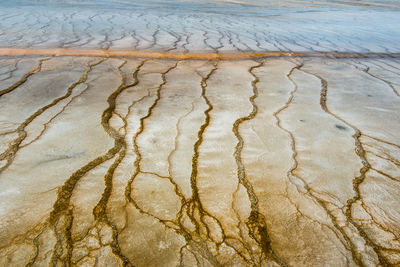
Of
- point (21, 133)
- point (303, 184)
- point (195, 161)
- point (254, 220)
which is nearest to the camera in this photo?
point (254, 220)

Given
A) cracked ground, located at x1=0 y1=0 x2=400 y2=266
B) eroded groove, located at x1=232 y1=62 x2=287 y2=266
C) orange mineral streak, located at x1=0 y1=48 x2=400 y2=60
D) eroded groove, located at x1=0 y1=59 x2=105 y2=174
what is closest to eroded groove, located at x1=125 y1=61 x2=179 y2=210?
cracked ground, located at x1=0 y1=0 x2=400 y2=266

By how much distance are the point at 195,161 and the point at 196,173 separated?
107 mm

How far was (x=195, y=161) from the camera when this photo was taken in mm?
1518

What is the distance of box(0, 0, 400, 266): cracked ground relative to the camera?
1.05 m

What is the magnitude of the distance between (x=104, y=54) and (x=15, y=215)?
258 centimetres

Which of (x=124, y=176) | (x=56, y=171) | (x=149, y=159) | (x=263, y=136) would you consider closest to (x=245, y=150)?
(x=263, y=136)

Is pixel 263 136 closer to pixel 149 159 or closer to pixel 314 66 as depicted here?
pixel 149 159

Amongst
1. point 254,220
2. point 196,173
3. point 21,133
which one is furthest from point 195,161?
point 21,133

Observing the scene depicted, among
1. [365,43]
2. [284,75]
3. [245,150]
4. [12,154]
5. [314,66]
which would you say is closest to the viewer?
[12,154]

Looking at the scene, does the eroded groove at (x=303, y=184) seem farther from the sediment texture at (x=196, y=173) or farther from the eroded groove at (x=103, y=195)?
the eroded groove at (x=103, y=195)

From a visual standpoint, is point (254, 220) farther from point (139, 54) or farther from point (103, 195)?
point (139, 54)

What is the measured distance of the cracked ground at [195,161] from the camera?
1.05 metres

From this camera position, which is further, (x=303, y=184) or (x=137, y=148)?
(x=137, y=148)

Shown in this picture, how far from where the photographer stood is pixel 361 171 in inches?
57.9
